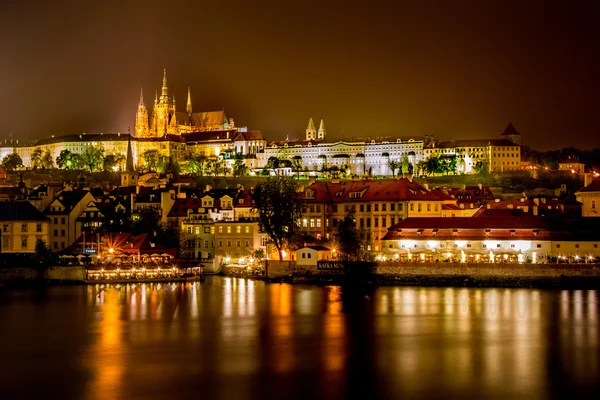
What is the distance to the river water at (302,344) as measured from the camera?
2109cm

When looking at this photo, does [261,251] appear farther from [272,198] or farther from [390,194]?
[390,194]

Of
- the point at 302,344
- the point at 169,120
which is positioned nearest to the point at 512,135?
the point at 169,120

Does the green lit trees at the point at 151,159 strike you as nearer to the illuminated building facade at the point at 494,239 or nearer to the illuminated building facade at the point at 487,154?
the illuminated building facade at the point at 487,154

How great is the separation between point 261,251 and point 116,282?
8.37 meters

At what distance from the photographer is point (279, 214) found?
4431cm

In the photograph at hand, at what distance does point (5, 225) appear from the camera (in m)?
45.1

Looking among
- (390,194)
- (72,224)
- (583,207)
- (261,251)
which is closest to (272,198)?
(261,251)

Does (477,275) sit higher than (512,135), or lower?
lower

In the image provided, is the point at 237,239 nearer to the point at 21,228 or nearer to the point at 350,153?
the point at 21,228

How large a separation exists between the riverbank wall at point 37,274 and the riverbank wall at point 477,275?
10089mm

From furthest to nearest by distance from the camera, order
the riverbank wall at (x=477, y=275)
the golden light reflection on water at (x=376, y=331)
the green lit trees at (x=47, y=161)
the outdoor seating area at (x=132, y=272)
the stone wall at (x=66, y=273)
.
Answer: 1. the green lit trees at (x=47, y=161)
2. the outdoor seating area at (x=132, y=272)
3. the stone wall at (x=66, y=273)
4. the riverbank wall at (x=477, y=275)
5. the golden light reflection on water at (x=376, y=331)

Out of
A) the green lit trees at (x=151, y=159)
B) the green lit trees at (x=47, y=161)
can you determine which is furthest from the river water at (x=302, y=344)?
the green lit trees at (x=47, y=161)

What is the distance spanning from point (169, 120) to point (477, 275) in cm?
11748

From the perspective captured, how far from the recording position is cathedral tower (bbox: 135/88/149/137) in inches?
5856
